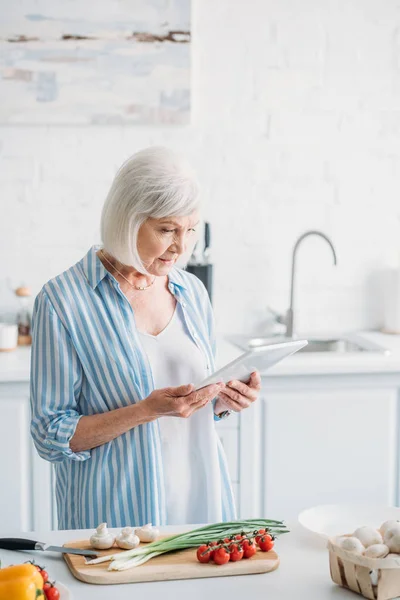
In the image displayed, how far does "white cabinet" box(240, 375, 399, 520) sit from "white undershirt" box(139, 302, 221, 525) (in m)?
1.07

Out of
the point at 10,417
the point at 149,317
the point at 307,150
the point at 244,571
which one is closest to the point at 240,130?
the point at 307,150

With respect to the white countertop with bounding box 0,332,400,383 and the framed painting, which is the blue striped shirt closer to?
the white countertop with bounding box 0,332,400,383

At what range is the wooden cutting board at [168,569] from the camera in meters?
1.57

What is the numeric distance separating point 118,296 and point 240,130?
1.75 metres

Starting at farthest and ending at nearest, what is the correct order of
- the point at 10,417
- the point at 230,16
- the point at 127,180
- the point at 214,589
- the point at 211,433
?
the point at 230,16 → the point at 10,417 → the point at 211,433 → the point at 127,180 → the point at 214,589

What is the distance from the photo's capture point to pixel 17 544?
169 cm

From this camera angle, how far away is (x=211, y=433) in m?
2.08

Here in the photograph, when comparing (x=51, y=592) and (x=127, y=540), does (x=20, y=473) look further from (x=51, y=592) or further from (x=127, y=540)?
(x=51, y=592)

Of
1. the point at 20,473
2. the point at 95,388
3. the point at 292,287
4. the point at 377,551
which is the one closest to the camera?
the point at 377,551

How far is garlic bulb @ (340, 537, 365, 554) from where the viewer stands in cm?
151

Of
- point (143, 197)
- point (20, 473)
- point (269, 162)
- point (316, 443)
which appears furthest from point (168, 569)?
point (269, 162)

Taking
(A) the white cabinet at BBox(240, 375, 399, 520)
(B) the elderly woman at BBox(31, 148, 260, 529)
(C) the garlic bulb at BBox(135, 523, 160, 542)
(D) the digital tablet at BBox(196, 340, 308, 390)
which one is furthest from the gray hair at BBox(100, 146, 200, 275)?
(A) the white cabinet at BBox(240, 375, 399, 520)

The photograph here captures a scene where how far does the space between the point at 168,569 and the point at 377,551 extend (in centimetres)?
38

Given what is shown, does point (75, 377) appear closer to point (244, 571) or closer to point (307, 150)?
point (244, 571)
